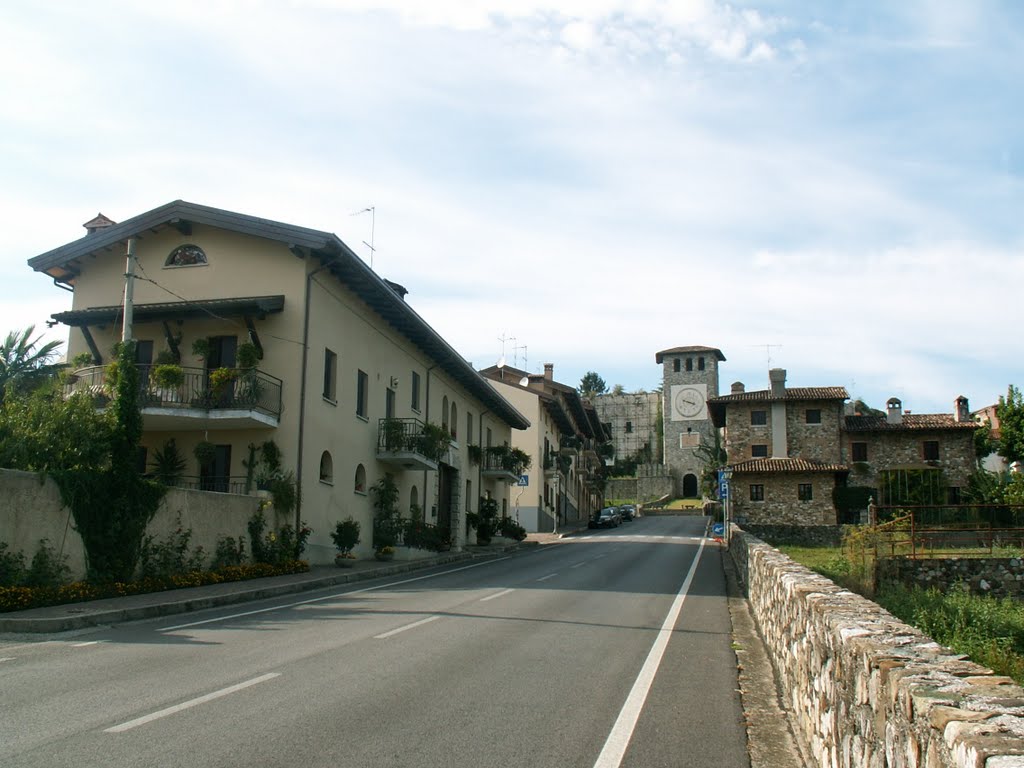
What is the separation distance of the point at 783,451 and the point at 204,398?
39.9m

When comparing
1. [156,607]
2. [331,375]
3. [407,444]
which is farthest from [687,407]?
[156,607]

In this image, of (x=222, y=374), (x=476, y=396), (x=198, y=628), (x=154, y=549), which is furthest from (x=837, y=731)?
(x=476, y=396)

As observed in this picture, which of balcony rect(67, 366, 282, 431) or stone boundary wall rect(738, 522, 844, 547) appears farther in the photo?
stone boundary wall rect(738, 522, 844, 547)

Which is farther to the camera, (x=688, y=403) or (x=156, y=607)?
(x=688, y=403)

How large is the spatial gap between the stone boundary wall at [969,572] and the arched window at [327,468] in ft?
53.7

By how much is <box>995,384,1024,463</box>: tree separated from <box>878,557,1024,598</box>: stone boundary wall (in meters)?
29.9

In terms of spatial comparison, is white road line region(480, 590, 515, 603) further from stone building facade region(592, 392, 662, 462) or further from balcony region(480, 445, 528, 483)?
stone building facade region(592, 392, 662, 462)

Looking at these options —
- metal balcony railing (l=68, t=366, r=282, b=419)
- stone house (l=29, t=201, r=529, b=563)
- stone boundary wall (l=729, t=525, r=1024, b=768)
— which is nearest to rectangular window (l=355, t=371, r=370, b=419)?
stone house (l=29, t=201, r=529, b=563)

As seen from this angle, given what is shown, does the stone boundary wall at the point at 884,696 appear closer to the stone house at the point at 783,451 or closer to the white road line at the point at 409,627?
the white road line at the point at 409,627

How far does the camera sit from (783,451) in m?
54.4

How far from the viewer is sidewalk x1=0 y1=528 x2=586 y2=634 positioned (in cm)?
1232

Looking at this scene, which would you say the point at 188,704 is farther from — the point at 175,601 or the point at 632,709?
the point at 175,601

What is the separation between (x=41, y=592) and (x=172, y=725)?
905 cm

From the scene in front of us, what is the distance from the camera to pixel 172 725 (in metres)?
6.51
